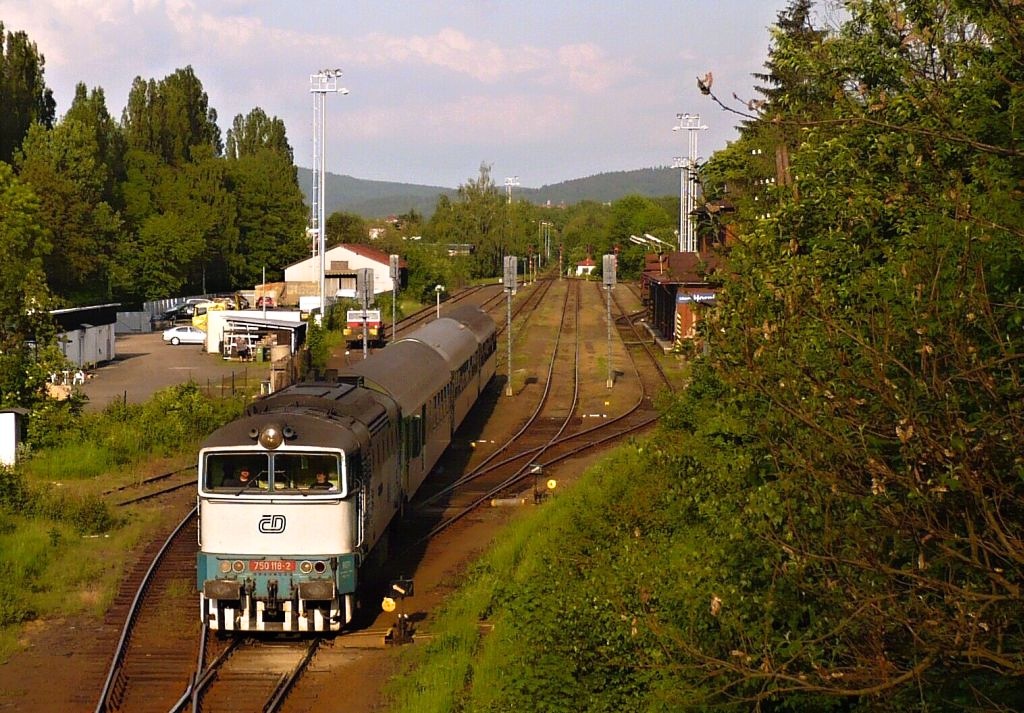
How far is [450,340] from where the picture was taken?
1144 inches

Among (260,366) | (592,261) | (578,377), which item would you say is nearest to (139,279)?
(260,366)

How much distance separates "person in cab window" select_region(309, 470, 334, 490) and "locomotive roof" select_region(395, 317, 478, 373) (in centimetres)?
1141

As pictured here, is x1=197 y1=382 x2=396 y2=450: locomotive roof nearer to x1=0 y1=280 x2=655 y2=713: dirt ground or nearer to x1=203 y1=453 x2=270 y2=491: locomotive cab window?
x1=203 y1=453 x2=270 y2=491: locomotive cab window

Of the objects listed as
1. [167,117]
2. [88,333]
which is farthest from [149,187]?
[88,333]

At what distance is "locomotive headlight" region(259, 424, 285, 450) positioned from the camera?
14156mm

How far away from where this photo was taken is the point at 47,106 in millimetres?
67375

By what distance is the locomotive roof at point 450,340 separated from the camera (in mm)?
26922

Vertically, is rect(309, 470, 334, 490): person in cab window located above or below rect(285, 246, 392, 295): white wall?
below

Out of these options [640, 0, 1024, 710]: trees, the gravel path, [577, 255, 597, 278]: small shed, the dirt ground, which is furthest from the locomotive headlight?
[577, 255, 597, 278]: small shed

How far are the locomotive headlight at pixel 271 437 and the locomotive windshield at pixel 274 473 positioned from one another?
0.54 feet

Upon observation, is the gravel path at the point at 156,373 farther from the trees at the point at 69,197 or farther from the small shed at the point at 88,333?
the trees at the point at 69,197

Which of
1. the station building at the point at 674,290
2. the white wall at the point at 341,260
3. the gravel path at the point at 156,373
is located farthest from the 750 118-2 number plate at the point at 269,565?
the white wall at the point at 341,260

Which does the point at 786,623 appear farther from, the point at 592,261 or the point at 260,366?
the point at 592,261

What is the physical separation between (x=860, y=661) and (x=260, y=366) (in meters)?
39.4
